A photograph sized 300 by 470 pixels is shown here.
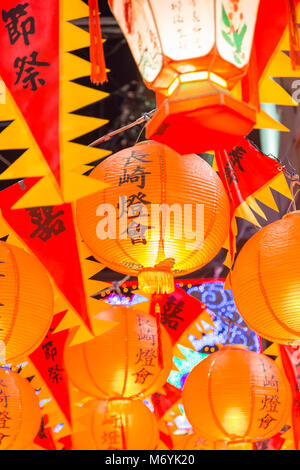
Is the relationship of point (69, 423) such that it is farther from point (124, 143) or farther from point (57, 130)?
point (57, 130)

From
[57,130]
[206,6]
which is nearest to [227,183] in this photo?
[57,130]

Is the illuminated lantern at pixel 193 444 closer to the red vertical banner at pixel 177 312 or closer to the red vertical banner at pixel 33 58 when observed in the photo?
the red vertical banner at pixel 177 312

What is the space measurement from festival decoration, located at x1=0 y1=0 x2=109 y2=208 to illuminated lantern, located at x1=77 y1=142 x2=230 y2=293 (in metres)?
0.33

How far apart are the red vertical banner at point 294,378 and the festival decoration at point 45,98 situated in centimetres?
291

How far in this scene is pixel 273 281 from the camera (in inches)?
112

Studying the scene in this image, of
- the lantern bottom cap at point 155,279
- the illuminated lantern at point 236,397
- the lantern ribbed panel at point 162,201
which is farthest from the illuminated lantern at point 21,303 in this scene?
the illuminated lantern at point 236,397

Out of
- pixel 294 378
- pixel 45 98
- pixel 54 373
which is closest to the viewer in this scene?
pixel 45 98

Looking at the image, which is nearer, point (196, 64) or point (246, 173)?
point (196, 64)

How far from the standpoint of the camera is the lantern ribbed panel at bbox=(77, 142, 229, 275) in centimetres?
276

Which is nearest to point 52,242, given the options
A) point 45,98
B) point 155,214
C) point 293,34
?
point 155,214

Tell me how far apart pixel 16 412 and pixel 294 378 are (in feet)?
6.65

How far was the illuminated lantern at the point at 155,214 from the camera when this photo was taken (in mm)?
2746

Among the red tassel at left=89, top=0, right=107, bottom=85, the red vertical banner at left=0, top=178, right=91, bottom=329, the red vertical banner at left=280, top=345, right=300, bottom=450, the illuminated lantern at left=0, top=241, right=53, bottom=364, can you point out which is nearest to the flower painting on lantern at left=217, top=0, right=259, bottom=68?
the red tassel at left=89, top=0, right=107, bottom=85

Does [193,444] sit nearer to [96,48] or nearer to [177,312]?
[177,312]
